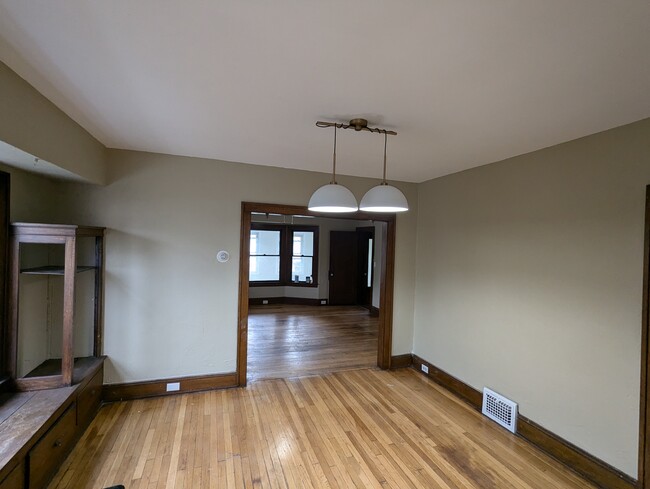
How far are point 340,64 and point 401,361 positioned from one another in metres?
3.72

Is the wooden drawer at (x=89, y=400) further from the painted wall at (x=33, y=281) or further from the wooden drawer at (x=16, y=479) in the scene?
the wooden drawer at (x=16, y=479)

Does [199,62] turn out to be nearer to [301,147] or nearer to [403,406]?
[301,147]

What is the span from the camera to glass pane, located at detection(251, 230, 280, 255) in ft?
26.3

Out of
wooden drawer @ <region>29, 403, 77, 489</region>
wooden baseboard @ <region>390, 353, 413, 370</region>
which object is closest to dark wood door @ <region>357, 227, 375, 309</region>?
wooden baseboard @ <region>390, 353, 413, 370</region>

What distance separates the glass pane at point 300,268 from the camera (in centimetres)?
819

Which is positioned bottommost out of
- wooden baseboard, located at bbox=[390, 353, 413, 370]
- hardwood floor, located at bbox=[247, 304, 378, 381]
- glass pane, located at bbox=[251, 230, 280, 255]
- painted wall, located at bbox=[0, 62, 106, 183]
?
hardwood floor, located at bbox=[247, 304, 378, 381]

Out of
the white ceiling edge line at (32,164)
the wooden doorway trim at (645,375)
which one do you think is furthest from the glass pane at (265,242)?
the wooden doorway trim at (645,375)

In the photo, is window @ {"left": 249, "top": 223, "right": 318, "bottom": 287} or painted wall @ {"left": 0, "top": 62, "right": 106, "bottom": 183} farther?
window @ {"left": 249, "top": 223, "right": 318, "bottom": 287}

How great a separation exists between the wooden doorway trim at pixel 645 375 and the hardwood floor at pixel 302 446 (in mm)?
405

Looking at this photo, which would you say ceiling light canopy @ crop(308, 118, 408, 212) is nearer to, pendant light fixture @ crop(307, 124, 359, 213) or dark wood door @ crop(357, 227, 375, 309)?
pendant light fixture @ crop(307, 124, 359, 213)

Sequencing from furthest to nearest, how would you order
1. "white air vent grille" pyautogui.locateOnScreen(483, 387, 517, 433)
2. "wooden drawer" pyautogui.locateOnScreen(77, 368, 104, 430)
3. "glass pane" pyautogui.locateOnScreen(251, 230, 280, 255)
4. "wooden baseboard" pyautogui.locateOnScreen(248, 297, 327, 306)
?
"glass pane" pyautogui.locateOnScreen(251, 230, 280, 255) → "wooden baseboard" pyautogui.locateOnScreen(248, 297, 327, 306) → "white air vent grille" pyautogui.locateOnScreen(483, 387, 517, 433) → "wooden drawer" pyautogui.locateOnScreen(77, 368, 104, 430)

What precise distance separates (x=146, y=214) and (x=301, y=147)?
1726mm

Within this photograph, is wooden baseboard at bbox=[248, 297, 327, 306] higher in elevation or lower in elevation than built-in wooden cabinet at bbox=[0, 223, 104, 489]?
lower

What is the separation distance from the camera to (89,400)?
2611 millimetres
